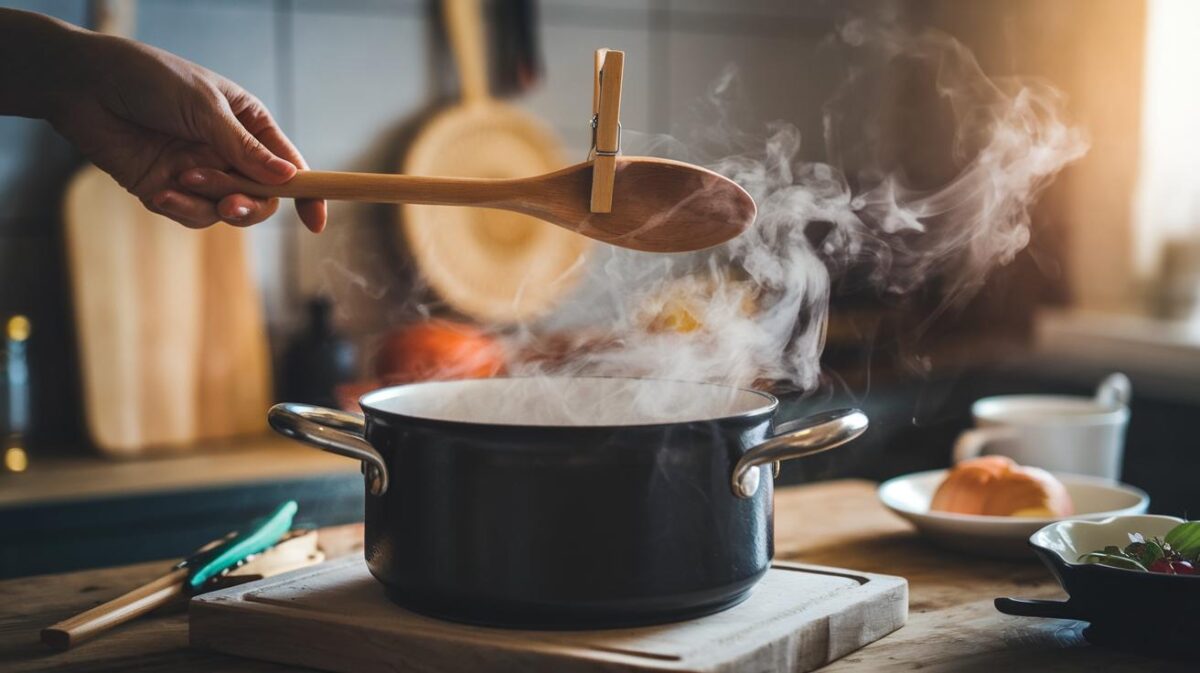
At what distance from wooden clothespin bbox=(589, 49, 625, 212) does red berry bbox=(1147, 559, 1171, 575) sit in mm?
477

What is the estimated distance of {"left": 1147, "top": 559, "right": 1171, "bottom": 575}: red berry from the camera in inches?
33.1

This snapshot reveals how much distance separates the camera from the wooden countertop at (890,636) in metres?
0.81

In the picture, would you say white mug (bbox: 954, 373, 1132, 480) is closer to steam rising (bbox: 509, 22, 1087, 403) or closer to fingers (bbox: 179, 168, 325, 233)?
steam rising (bbox: 509, 22, 1087, 403)

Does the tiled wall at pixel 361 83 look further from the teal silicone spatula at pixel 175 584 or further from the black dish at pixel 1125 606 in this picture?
the black dish at pixel 1125 606

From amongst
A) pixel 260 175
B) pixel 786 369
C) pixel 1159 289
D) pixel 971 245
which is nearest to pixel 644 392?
pixel 786 369

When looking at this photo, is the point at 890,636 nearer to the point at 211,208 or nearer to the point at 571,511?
the point at 571,511

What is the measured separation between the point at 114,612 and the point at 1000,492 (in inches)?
31.1

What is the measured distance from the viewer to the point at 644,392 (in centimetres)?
98

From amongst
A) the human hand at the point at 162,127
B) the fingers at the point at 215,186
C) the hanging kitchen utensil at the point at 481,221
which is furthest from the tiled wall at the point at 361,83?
the fingers at the point at 215,186

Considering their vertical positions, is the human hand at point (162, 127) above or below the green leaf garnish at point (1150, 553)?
above

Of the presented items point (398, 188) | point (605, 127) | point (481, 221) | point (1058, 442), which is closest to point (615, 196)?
point (605, 127)

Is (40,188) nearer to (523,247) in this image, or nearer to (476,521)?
(523,247)

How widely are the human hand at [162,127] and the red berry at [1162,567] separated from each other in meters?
0.75

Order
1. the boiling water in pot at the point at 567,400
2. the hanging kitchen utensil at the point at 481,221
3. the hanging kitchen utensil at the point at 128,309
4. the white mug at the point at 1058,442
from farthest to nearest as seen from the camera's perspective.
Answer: the hanging kitchen utensil at the point at 481,221
the hanging kitchen utensil at the point at 128,309
the white mug at the point at 1058,442
the boiling water in pot at the point at 567,400
